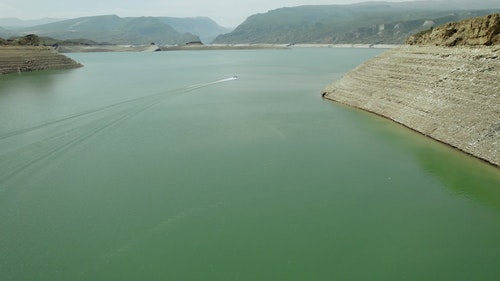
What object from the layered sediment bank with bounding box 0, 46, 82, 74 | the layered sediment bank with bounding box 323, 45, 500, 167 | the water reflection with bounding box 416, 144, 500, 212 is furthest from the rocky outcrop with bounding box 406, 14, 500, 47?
the layered sediment bank with bounding box 0, 46, 82, 74

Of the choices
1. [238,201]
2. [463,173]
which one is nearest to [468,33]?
[463,173]

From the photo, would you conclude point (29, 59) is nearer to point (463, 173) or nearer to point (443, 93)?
point (443, 93)

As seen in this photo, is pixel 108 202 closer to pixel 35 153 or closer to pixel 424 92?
pixel 35 153

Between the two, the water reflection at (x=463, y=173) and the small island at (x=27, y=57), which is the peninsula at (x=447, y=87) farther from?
the small island at (x=27, y=57)

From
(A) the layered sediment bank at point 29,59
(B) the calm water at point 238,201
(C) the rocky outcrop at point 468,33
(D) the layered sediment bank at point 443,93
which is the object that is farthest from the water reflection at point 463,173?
(A) the layered sediment bank at point 29,59

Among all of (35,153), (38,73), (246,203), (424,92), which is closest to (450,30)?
(424,92)
